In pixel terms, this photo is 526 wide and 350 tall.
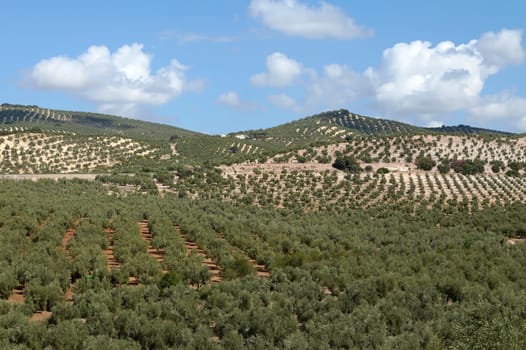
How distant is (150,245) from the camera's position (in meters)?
34.3

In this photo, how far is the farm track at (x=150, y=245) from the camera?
30419mm

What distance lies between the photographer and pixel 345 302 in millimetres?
20953

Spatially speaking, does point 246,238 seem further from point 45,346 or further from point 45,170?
point 45,170

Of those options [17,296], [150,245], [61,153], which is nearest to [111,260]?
[150,245]

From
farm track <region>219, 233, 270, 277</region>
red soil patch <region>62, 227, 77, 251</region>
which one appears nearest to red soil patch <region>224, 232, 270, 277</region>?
farm track <region>219, 233, 270, 277</region>

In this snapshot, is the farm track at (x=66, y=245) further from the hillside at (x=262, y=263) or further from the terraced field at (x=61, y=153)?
the terraced field at (x=61, y=153)

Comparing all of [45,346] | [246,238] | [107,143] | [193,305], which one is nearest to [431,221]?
[246,238]

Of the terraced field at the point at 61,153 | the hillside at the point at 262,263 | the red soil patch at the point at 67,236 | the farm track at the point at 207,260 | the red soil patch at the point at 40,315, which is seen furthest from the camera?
the terraced field at the point at 61,153

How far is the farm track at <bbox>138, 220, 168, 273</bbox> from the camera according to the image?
30419mm

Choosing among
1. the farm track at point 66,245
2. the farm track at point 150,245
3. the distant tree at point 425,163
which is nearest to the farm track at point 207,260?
the farm track at point 150,245

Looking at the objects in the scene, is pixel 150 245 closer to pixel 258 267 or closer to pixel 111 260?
pixel 111 260

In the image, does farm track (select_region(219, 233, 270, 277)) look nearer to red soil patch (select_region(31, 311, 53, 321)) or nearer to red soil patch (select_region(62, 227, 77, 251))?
red soil patch (select_region(62, 227, 77, 251))

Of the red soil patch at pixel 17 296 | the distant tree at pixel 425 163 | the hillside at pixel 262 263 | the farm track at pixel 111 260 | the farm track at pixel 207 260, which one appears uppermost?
the distant tree at pixel 425 163

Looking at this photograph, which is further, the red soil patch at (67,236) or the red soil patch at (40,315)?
the red soil patch at (67,236)
